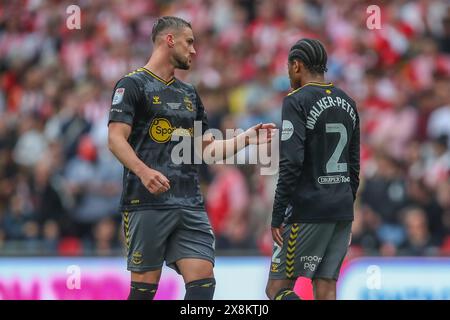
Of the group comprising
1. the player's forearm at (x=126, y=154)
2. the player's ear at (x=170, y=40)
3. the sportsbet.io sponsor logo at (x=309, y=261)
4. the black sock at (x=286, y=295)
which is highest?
the player's ear at (x=170, y=40)

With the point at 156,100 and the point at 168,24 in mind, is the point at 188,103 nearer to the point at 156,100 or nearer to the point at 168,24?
the point at 156,100

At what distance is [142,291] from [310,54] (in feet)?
6.92

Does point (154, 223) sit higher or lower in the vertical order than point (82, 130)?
lower

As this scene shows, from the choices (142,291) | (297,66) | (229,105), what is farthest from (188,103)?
(229,105)

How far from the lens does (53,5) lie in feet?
61.2

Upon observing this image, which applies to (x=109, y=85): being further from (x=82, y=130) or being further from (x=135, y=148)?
(x=135, y=148)

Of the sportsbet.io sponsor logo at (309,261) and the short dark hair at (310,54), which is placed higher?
the short dark hair at (310,54)

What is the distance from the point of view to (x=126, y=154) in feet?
24.7

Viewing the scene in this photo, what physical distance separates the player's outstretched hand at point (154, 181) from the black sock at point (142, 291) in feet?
2.49

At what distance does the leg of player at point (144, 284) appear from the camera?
7.74 meters

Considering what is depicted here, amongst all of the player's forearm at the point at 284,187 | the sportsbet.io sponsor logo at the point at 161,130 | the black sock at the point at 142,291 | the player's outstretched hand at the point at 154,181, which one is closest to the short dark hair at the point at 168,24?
the sportsbet.io sponsor logo at the point at 161,130

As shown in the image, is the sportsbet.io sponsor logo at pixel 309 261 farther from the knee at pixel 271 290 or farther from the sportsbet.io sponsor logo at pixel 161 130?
the sportsbet.io sponsor logo at pixel 161 130
